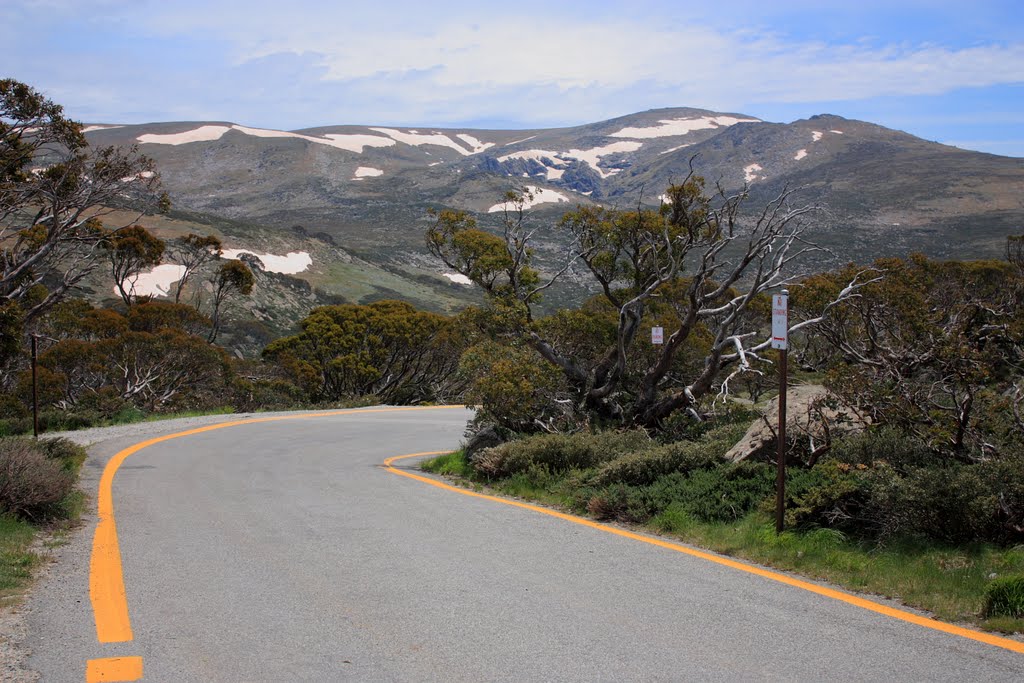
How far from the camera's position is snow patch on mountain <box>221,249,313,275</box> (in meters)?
70.0

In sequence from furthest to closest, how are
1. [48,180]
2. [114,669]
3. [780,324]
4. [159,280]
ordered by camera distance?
1. [159,280]
2. [48,180]
3. [780,324]
4. [114,669]

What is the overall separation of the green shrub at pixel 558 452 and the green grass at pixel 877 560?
9.05ft

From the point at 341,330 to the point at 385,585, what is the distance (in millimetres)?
32946

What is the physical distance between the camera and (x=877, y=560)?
6.68 metres

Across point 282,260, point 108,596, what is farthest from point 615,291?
point 282,260

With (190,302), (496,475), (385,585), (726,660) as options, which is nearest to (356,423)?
(496,475)

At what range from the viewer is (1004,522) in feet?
21.6

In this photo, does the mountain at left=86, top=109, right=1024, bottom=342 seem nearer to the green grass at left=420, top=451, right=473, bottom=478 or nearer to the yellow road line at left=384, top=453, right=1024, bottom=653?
the green grass at left=420, top=451, right=473, bottom=478

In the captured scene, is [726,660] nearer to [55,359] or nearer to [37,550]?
[37,550]

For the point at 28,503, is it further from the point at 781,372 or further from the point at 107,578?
the point at 781,372

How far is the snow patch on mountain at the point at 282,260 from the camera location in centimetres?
7000

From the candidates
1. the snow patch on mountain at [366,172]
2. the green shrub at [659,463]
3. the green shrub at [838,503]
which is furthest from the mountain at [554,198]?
the green shrub at [838,503]

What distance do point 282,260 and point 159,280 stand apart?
17.9 m

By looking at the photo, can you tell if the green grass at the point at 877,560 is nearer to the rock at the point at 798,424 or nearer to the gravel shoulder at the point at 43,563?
the rock at the point at 798,424
